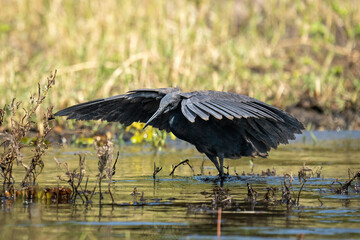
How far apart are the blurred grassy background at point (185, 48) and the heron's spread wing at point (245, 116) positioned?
15.1 ft

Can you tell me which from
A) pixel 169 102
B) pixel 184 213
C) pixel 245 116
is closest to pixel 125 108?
pixel 169 102

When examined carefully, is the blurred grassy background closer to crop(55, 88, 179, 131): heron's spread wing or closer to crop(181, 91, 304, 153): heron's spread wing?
crop(55, 88, 179, 131): heron's spread wing

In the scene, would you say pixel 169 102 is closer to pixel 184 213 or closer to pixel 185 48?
pixel 184 213

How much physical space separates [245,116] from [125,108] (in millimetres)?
1891

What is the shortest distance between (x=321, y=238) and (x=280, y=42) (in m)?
11.9

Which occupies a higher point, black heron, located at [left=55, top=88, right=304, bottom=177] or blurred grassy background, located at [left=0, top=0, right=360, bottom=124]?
blurred grassy background, located at [left=0, top=0, right=360, bottom=124]

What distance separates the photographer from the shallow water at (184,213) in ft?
14.1

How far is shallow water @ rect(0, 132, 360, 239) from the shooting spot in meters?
4.29

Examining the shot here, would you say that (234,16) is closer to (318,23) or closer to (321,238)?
(318,23)

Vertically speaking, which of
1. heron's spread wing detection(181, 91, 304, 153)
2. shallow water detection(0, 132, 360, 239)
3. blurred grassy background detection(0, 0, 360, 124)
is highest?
blurred grassy background detection(0, 0, 360, 124)

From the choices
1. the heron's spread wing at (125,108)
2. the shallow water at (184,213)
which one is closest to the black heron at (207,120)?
the heron's spread wing at (125,108)

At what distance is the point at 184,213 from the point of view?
5016 mm

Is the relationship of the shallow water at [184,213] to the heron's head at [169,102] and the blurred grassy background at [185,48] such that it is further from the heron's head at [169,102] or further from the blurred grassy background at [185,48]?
the blurred grassy background at [185,48]

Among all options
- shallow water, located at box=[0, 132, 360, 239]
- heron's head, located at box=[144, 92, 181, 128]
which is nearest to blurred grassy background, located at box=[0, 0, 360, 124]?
shallow water, located at box=[0, 132, 360, 239]
